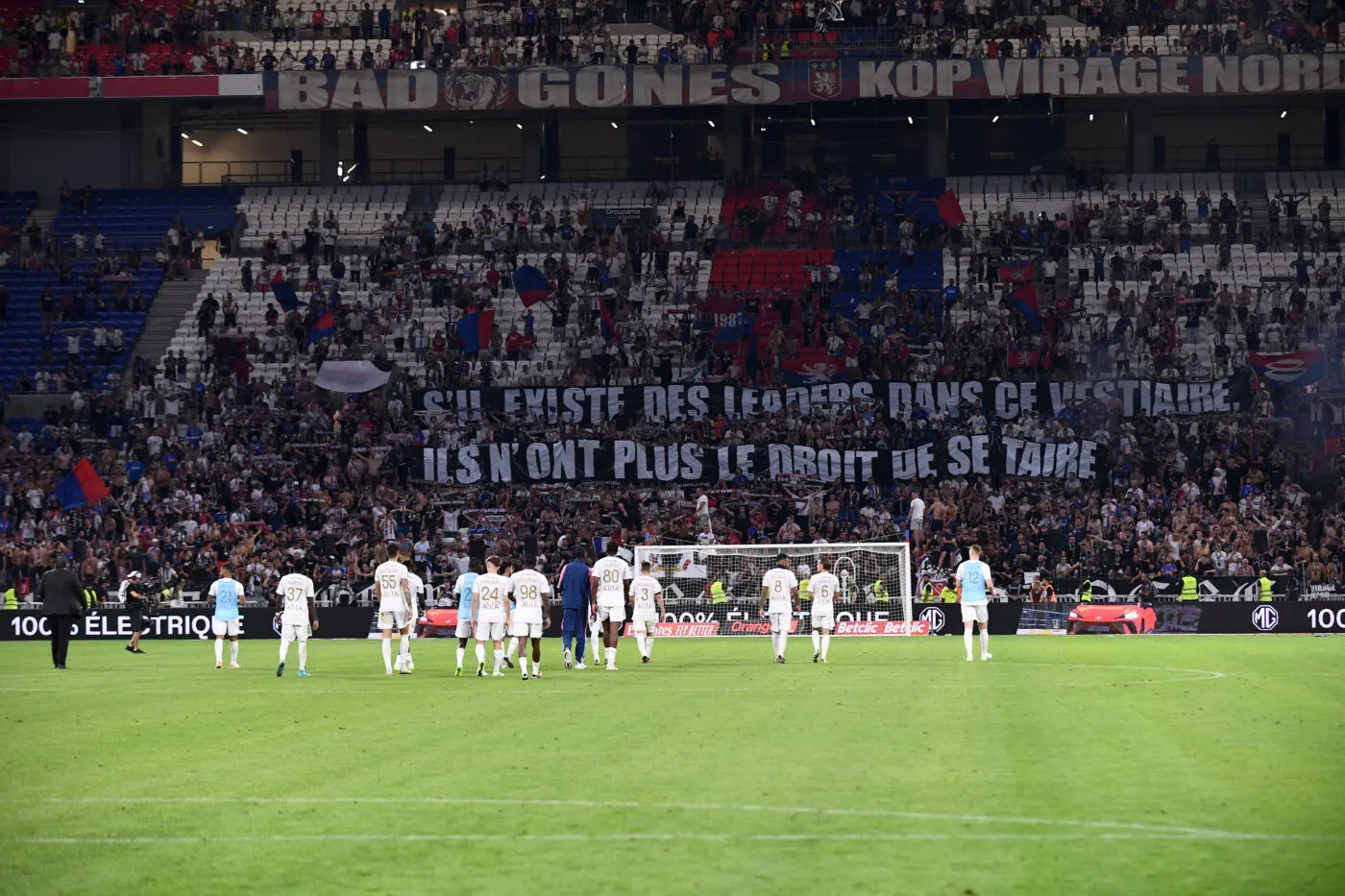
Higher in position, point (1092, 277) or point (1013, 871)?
point (1092, 277)

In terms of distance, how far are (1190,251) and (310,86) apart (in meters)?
33.8

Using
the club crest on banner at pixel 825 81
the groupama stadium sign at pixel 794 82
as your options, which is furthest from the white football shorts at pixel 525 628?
the club crest on banner at pixel 825 81

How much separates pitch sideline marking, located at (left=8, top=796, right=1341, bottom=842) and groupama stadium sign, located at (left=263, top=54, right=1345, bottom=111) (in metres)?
54.7

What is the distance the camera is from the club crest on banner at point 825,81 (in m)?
66.8

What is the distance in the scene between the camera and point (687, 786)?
15719 millimetres

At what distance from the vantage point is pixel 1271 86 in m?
65.7

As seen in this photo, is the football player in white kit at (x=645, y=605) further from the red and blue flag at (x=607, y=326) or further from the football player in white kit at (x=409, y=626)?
the red and blue flag at (x=607, y=326)

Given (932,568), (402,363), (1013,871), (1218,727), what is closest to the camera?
(1013,871)

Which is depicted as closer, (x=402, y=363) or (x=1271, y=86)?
(x=402, y=363)

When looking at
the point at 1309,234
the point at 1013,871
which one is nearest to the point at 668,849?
the point at 1013,871

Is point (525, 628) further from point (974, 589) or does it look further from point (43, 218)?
point (43, 218)

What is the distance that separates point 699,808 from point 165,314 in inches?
2183

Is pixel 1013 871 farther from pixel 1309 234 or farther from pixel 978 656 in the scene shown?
pixel 1309 234

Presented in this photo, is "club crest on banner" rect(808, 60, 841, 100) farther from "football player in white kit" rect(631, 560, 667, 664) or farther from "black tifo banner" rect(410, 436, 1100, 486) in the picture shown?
"football player in white kit" rect(631, 560, 667, 664)
